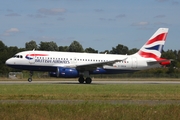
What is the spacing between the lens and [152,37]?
175 feet

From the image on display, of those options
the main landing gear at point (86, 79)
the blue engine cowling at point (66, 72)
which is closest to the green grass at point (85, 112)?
the blue engine cowling at point (66, 72)

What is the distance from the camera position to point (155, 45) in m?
53.2

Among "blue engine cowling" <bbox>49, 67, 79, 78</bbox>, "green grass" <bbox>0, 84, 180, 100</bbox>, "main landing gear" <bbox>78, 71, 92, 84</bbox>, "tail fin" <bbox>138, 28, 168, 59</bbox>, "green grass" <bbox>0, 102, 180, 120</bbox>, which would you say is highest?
"tail fin" <bbox>138, 28, 168, 59</bbox>

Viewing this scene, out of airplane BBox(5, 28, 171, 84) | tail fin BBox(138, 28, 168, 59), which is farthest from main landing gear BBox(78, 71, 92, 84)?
tail fin BBox(138, 28, 168, 59)

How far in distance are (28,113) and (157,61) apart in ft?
123

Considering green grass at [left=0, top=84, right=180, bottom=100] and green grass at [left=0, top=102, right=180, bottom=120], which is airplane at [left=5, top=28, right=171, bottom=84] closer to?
green grass at [left=0, top=84, right=180, bottom=100]

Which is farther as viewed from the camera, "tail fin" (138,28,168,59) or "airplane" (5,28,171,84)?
"tail fin" (138,28,168,59)

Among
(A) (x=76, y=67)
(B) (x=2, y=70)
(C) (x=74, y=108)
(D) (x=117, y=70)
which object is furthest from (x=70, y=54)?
(B) (x=2, y=70)

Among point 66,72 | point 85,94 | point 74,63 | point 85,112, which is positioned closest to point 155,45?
point 74,63

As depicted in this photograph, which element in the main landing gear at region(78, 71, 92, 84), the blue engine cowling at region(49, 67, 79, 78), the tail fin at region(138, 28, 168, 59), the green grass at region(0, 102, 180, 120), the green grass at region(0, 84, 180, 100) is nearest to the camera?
the green grass at region(0, 102, 180, 120)

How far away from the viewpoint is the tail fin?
5281 centimetres

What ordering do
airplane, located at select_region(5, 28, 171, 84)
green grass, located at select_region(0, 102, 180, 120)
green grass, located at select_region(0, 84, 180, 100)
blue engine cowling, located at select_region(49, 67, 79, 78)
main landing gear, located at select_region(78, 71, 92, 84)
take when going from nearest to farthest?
green grass, located at select_region(0, 102, 180, 120)
green grass, located at select_region(0, 84, 180, 100)
blue engine cowling, located at select_region(49, 67, 79, 78)
airplane, located at select_region(5, 28, 171, 84)
main landing gear, located at select_region(78, 71, 92, 84)

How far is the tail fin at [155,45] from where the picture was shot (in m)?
52.8

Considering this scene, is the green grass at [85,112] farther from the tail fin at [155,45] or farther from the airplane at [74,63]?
the tail fin at [155,45]
